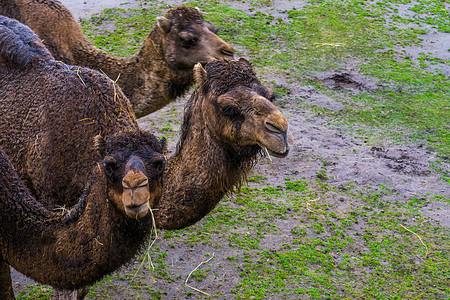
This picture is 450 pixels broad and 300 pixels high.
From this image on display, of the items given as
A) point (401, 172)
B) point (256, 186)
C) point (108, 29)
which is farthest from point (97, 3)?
point (401, 172)

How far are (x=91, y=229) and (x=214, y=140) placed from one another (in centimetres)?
139

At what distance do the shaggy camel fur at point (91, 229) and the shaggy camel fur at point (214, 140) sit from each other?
0.81 metres

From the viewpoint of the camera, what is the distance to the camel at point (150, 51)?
6520mm

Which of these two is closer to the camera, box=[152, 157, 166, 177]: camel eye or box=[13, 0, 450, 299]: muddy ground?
box=[152, 157, 166, 177]: camel eye

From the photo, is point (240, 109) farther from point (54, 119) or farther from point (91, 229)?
point (54, 119)

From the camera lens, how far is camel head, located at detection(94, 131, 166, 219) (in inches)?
138

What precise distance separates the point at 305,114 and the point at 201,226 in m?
3.13

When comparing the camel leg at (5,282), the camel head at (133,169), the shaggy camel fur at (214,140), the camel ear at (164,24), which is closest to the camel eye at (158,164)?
Answer: the camel head at (133,169)

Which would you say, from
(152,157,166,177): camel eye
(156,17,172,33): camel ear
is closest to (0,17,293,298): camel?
(152,157,166,177): camel eye

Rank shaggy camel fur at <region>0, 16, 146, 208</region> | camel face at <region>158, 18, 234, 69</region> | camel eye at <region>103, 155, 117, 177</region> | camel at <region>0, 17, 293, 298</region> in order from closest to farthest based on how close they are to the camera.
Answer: camel eye at <region>103, 155, 117, 177</region>, camel at <region>0, 17, 293, 298</region>, shaggy camel fur at <region>0, 16, 146, 208</region>, camel face at <region>158, 18, 234, 69</region>

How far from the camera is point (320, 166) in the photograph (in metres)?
7.59

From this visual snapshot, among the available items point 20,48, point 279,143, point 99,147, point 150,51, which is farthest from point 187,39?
point 99,147

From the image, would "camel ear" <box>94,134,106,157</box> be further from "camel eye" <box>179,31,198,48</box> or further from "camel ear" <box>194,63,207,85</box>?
"camel eye" <box>179,31,198,48</box>

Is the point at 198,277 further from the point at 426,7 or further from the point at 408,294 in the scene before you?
the point at 426,7
